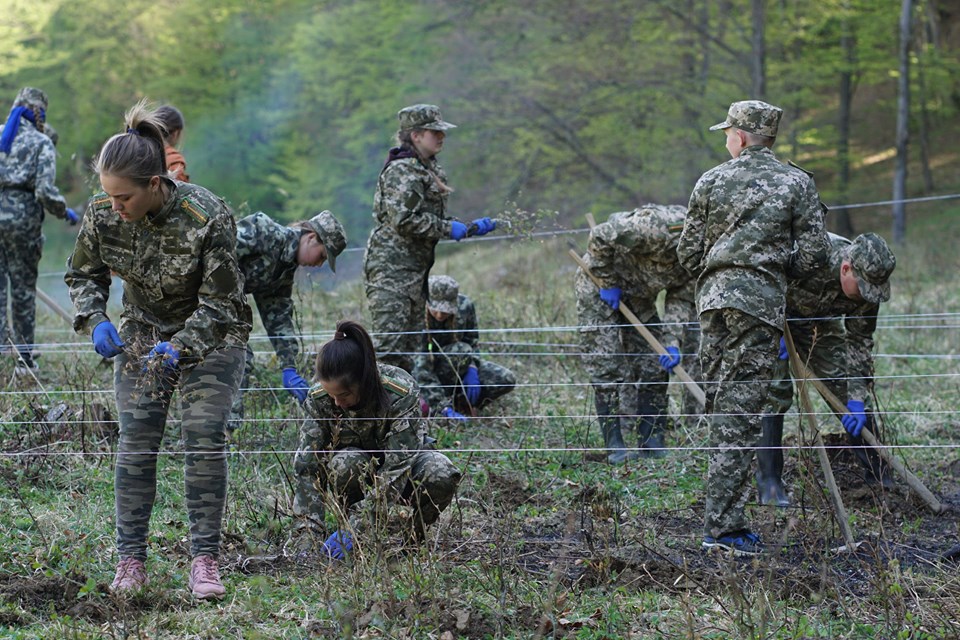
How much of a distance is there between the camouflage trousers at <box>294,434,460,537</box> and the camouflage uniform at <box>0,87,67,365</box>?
4.19 m

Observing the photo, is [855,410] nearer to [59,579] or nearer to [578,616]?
[578,616]

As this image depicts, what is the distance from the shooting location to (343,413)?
4719 mm

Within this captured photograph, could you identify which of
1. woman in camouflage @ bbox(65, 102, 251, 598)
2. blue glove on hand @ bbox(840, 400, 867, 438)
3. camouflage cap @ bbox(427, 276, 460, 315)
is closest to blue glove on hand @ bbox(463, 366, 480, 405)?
camouflage cap @ bbox(427, 276, 460, 315)

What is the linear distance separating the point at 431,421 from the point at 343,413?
101 inches

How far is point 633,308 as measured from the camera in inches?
282

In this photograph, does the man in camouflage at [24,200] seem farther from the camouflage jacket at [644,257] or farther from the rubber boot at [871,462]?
the rubber boot at [871,462]

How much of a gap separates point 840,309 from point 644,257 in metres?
1.36

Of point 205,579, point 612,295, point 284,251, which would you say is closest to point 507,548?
point 205,579

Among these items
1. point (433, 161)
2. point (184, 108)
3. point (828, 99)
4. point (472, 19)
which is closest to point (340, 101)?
point (472, 19)

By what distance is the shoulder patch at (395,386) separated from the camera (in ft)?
15.3

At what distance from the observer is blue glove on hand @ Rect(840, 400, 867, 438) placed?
5.95m

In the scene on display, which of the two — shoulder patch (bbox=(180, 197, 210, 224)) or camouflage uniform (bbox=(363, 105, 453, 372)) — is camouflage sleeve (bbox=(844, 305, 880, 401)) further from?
shoulder patch (bbox=(180, 197, 210, 224))

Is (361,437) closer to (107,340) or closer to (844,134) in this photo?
(107,340)

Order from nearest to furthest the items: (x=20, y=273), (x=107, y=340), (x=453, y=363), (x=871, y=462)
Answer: (x=107, y=340), (x=871, y=462), (x=453, y=363), (x=20, y=273)
